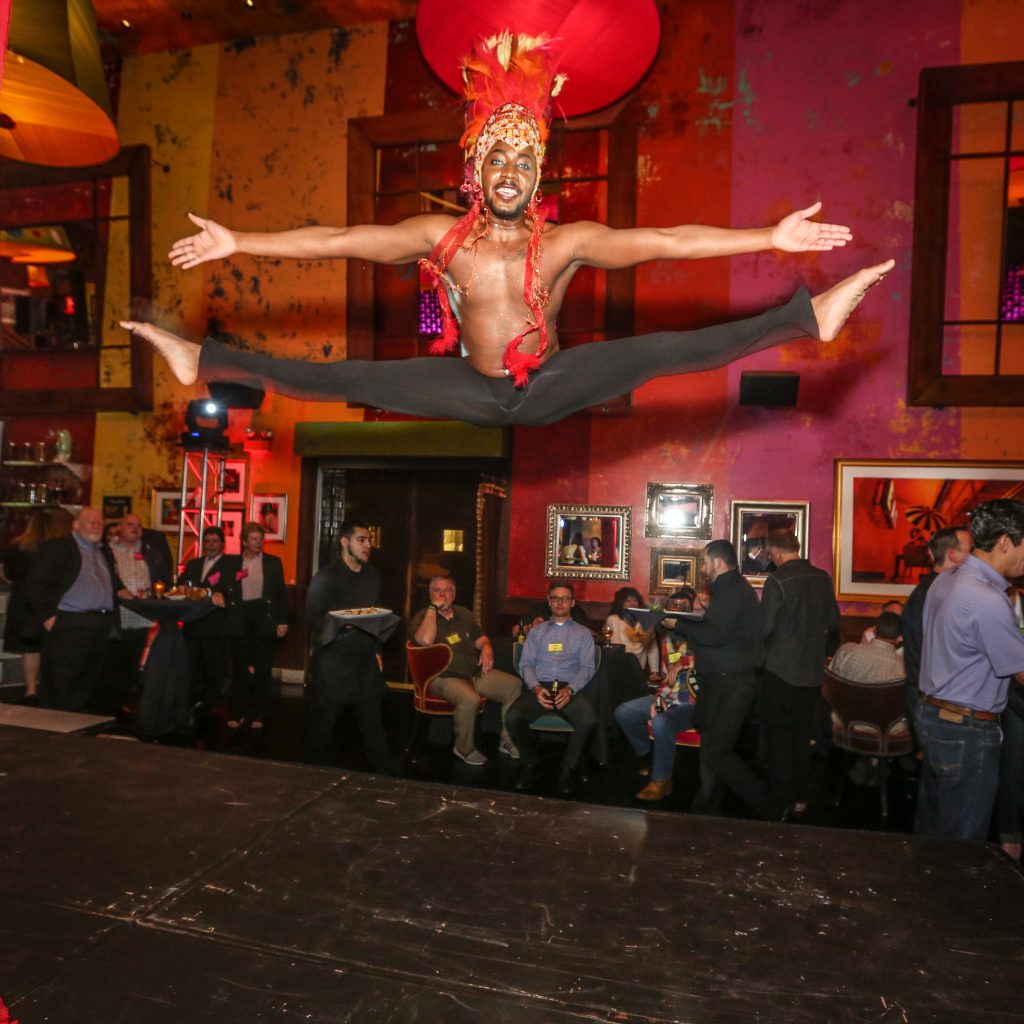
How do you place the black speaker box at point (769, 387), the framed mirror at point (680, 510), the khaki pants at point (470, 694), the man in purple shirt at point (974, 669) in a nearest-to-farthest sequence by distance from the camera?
the man in purple shirt at point (974, 669) < the khaki pants at point (470, 694) < the black speaker box at point (769, 387) < the framed mirror at point (680, 510)

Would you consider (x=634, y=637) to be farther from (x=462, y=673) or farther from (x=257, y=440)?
(x=257, y=440)

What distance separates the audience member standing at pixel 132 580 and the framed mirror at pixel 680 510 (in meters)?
3.78

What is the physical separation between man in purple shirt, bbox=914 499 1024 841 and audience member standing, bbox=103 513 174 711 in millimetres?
4806

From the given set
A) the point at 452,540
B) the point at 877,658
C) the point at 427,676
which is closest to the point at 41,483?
the point at 452,540

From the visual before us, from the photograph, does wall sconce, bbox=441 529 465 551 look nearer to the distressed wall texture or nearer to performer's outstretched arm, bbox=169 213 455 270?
the distressed wall texture

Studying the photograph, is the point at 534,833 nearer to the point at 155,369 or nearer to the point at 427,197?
the point at 427,197

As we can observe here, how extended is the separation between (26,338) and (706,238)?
8392 millimetres

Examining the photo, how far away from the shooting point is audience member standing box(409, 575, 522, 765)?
4816mm

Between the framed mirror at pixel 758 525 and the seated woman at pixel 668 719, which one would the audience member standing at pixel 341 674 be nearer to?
the seated woman at pixel 668 719

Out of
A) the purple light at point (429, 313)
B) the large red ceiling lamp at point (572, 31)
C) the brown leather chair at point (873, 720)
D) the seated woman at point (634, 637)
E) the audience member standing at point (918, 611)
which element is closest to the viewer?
the large red ceiling lamp at point (572, 31)

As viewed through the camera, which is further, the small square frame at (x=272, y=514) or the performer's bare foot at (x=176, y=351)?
the small square frame at (x=272, y=514)

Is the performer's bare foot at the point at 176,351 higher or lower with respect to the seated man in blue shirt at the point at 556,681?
higher

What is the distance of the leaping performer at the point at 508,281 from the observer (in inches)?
85.4

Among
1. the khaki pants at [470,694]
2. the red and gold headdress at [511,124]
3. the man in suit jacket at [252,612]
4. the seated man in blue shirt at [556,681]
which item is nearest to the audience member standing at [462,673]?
the khaki pants at [470,694]
